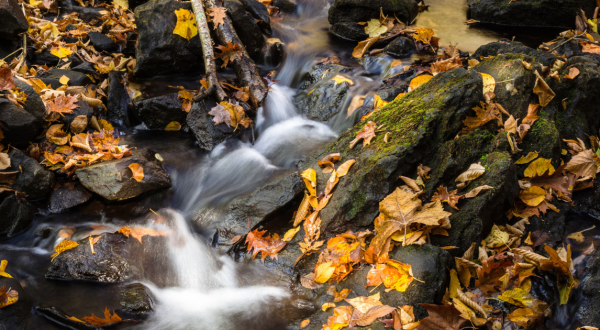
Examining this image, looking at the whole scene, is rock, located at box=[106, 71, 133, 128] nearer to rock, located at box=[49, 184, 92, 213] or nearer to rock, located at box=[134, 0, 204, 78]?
rock, located at box=[134, 0, 204, 78]

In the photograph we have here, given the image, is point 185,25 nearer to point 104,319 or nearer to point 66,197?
point 66,197

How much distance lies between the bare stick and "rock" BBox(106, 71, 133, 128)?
1.42 metres

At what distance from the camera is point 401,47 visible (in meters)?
6.19

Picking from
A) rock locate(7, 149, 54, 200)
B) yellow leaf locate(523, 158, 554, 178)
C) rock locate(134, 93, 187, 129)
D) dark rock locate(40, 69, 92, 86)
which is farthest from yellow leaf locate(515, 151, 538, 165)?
dark rock locate(40, 69, 92, 86)

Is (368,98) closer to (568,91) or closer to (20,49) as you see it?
(568,91)

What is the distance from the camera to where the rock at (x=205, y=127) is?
16.5ft

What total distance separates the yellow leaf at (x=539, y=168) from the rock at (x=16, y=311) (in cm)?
457

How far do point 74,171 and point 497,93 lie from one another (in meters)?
4.93

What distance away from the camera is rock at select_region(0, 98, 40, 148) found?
3957 millimetres

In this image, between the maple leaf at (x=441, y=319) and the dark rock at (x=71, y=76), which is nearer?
the maple leaf at (x=441, y=319)


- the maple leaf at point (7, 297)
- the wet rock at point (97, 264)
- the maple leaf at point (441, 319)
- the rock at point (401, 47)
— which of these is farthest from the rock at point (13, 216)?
the rock at point (401, 47)

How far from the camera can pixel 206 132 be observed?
16.5ft

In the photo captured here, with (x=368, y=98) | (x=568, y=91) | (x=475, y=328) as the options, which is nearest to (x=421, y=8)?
(x=368, y=98)

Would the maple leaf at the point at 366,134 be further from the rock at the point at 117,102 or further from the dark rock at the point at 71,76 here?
the dark rock at the point at 71,76
